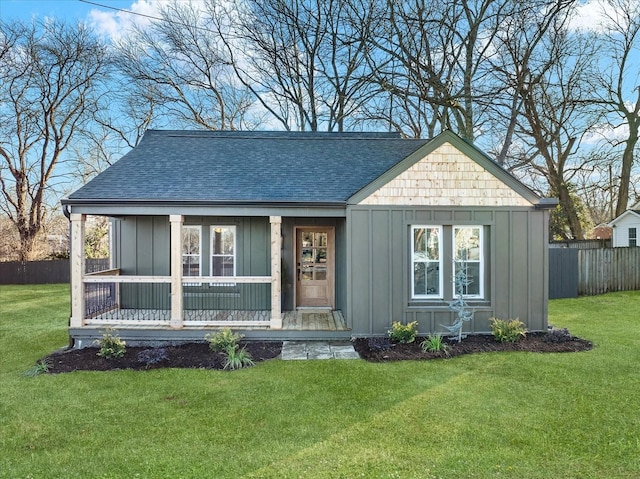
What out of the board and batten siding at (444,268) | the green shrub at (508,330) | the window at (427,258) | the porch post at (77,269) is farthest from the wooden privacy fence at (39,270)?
the green shrub at (508,330)

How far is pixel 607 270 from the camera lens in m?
13.1

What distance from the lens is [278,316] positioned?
7.33 meters

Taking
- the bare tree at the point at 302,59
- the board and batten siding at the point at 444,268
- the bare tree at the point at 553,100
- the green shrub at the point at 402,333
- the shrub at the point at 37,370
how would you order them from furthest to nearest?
the bare tree at the point at 302,59
the bare tree at the point at 553,100
the board and batten siding at the point at 444,268
the green shrub at the point at 402,333
the shrub at the point at 37,370

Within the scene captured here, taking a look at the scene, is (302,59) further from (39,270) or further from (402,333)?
(402,333)

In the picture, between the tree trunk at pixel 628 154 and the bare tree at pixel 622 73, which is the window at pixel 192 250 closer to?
the bare tree at pixel 622 73

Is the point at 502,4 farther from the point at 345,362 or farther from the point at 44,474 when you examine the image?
the point at 44,474

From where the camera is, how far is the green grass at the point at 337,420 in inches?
129

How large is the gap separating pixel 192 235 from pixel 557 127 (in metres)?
17.5

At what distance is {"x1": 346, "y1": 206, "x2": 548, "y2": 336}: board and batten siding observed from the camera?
23.9ft

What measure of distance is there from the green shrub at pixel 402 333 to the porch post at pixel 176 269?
4065 mm

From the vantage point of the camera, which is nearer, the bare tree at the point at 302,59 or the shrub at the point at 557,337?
the shrub at the point at 557,337

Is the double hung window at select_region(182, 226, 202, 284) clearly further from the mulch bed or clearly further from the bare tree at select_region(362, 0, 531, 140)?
the bare tree at select_region(362, 0, 531, 140)

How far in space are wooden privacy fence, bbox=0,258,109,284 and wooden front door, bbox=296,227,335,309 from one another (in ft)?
42.6

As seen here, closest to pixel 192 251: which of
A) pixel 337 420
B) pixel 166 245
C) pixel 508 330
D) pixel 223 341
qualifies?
pixel 166 245
